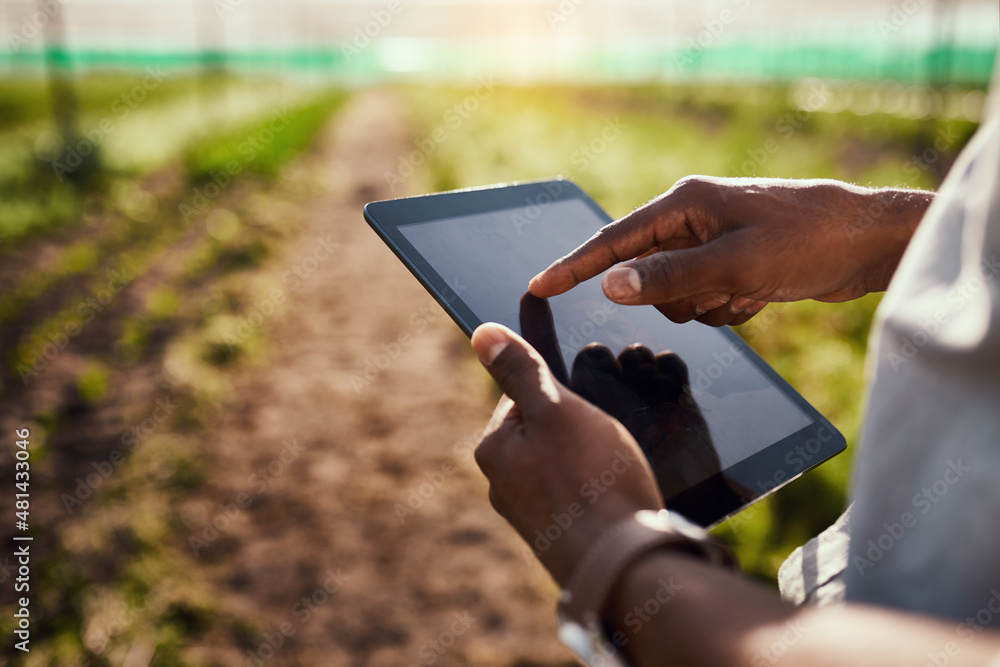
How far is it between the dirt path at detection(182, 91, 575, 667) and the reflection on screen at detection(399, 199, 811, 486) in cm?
143

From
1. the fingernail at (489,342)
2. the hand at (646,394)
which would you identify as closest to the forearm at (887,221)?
the hand at (646,394)

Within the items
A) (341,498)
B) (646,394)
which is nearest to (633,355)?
(646,394)

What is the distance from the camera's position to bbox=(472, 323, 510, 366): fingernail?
3.04 feet

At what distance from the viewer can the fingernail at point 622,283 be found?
1.04 m

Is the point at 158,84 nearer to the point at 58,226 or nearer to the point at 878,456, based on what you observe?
the point at 58,226

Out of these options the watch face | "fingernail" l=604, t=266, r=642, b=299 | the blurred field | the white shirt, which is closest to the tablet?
"fingernail" l=604, t=266, r=642, b=299

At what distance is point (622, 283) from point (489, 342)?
0.24 metres

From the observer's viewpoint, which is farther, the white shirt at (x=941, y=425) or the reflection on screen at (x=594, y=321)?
the reflection on screen at (x=594, y=321)

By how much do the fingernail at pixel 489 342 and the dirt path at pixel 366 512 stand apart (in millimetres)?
1622

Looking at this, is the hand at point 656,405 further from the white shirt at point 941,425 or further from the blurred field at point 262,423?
the blurred field at point 262,423

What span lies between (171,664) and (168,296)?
3.63 metres

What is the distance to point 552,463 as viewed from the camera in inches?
32.1

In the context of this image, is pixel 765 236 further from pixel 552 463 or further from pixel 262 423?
pixel 262 423

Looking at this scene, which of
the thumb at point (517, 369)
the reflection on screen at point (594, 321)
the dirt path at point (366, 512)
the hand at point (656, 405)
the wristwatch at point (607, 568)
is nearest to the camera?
the wristwatch at point (607, 568)
